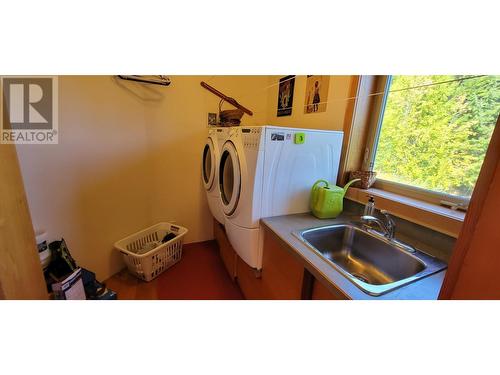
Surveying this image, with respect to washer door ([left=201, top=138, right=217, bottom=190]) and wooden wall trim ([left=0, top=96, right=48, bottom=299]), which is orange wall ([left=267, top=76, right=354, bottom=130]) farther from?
wooden wall trim ([left=0, top=96, right=48, bottom=299])

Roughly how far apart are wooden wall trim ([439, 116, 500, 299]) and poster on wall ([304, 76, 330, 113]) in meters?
1.43

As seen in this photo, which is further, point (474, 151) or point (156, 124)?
point (156, 124)

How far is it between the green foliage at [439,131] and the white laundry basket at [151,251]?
1.95 meters

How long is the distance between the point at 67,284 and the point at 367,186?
2024 millimetres

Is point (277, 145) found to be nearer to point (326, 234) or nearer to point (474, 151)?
point (326, 234)

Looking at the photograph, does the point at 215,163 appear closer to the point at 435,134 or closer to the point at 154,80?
the point at 154,80

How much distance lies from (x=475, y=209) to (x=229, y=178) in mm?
1407

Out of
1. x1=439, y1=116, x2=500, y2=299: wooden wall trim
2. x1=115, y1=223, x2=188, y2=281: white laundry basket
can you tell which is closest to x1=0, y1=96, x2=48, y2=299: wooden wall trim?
x1=115, y1=223, x2=188, y2=281: white laundry basket

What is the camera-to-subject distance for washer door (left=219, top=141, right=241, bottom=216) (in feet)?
4.43

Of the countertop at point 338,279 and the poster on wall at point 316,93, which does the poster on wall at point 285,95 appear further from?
the countertop at point 338,279

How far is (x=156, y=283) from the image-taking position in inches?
72.6

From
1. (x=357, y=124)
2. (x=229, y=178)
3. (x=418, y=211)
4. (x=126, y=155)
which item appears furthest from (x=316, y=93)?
(x=126, y=155)

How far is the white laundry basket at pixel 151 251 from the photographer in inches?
70.7
